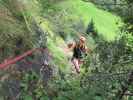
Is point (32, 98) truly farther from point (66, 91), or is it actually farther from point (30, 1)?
point (30, 1)

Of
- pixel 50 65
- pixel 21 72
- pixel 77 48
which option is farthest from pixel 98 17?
pixel 21 72

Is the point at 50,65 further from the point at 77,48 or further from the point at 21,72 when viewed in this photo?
the point at 77,48

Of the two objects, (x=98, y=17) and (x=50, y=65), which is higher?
(x=50, y=65)

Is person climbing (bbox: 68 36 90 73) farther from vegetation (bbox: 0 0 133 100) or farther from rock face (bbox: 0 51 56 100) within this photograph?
rock face (bbox: 0 51 56 100)

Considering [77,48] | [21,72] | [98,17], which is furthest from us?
[98,17]

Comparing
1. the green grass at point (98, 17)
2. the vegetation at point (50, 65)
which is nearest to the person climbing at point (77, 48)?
the vegetation at point (50, 65)

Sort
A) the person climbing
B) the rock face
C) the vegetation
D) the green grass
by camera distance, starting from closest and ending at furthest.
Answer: the vegetation → the rock face → the person climbing → the green grass

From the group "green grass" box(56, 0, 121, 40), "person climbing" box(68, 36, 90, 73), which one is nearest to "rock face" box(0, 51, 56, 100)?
"person climbing" box(68, 36, 90, 73)

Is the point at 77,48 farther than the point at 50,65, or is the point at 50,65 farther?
the point at 77,48

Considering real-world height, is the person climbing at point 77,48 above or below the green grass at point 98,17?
above

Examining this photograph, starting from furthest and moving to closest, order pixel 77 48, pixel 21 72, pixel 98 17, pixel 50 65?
pixel 98 17 → pixel 77 48 → pixel 50 65 → pixel 21 72

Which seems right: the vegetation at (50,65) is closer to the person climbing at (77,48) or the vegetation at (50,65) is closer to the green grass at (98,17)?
the person climbing at (77,48)
